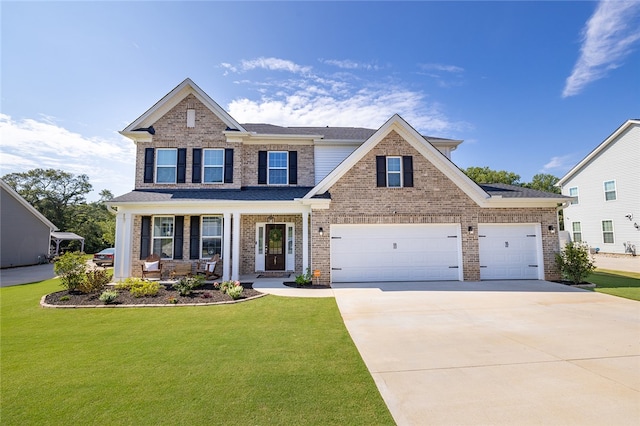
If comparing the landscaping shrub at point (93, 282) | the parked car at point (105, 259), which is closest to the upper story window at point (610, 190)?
the landscaping shrub at point (93, 282)

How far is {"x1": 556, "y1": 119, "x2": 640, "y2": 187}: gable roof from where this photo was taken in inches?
805

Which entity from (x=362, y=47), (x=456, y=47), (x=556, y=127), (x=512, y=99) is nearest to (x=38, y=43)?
(x=362, y=47)

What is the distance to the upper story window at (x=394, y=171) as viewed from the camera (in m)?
11.9

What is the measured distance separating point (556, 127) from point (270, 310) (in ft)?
77.8

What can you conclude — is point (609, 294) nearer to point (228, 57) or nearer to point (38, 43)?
point (228, 57)

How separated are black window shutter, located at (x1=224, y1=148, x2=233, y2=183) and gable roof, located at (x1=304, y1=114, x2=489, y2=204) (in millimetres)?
4949

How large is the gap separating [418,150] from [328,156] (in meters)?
4.66

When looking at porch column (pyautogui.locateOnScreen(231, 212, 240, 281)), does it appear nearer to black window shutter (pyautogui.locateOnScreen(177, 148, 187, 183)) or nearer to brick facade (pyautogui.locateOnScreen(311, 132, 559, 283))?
brick facade (pyautogui.locateOnScreen(311, 132, 559, 283))

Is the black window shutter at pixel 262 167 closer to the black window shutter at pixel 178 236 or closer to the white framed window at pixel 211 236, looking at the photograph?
the white framed window at pixel 211 236

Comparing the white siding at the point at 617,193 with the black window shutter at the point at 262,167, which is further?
the white siding at the point at 617,193

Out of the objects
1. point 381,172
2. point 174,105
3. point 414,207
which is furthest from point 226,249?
point 414,207

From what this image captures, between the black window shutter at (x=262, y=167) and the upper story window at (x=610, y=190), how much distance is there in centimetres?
2644

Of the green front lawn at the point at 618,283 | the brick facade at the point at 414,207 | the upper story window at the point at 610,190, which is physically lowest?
the green front lawn at the point at 618,283

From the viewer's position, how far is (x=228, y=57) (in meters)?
11.3
